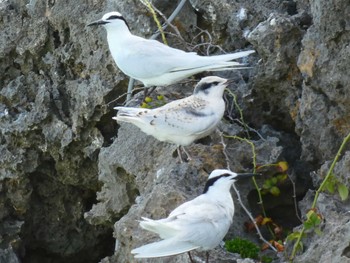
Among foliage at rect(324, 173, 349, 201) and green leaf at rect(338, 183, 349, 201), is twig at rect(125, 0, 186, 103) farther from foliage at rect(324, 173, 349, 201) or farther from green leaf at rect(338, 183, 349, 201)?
green leaf at rect(338, 183, 349, 201)

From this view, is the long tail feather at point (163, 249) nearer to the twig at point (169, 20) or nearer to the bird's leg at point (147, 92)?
the bird's leg at point (147, 92)

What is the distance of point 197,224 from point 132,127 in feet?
5.77

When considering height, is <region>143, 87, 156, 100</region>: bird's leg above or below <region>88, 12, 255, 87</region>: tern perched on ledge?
below

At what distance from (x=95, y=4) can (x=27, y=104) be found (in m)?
0.88

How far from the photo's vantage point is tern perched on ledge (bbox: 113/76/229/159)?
308 inches

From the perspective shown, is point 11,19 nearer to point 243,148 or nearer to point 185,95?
point 185,95

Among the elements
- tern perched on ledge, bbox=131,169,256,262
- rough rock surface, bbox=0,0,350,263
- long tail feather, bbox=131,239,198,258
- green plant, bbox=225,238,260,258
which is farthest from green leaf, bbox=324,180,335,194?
long tail feather, bbox=131,239,198,258

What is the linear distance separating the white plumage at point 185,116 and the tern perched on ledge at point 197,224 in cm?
54

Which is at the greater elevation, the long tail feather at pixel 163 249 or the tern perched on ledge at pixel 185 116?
the tern perched on ledge at pixel 185 116

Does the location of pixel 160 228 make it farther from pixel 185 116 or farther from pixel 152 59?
pixel 152 59

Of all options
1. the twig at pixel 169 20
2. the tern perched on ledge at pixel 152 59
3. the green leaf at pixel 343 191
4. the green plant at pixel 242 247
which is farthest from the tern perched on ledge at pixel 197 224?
the twig at pixel 169 20

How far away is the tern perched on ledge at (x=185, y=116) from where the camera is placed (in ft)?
25.7

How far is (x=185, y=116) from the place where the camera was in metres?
7.87

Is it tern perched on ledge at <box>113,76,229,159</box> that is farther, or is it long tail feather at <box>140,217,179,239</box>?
tern perched on ledge at <box>113,76,229,159</box>
